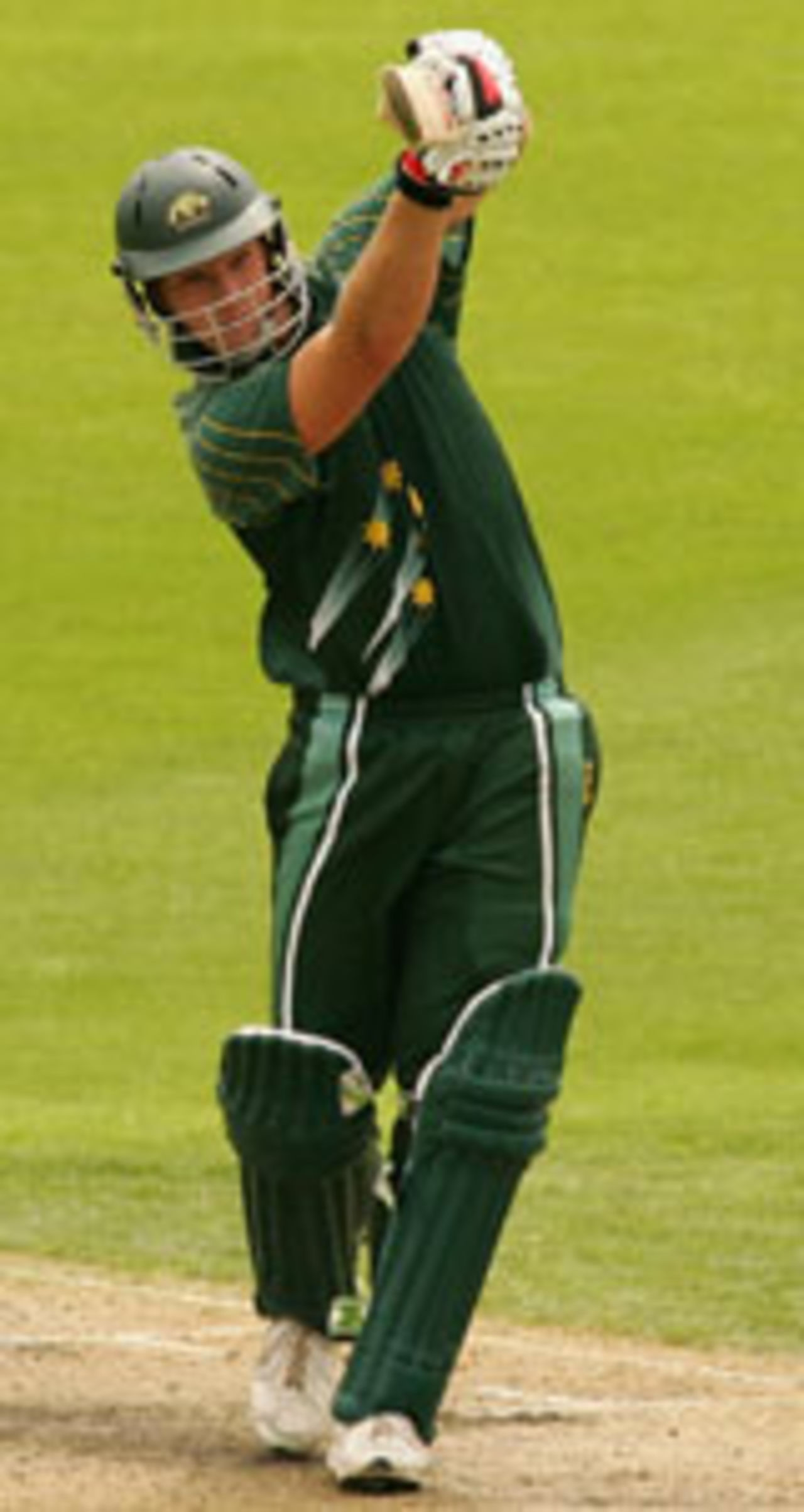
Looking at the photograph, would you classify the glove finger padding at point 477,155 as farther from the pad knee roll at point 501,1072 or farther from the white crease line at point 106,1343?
the white crease line at point 106,1343

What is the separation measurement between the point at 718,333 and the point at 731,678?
9.44m

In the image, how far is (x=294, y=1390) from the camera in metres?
6.32

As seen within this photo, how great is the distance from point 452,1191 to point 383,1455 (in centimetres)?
Result: 39

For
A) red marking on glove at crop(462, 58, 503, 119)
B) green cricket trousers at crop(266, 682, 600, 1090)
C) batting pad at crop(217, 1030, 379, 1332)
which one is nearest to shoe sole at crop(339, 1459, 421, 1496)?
batting pad at crop(217, 1030, 379, 1332)

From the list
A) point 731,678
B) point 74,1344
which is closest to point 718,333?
point 731,678

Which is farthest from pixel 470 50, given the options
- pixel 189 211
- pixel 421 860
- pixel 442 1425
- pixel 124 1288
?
pixel 124 1288

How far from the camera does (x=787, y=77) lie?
3512 centimetres

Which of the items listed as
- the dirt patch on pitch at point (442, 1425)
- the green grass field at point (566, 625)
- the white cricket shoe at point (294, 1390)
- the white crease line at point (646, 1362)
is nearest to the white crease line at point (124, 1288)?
the dirt patch on pitch at point (442, 1425)

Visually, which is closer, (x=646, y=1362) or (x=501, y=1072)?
(x=501, y=1072)

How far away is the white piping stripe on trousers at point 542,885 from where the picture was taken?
5.98m

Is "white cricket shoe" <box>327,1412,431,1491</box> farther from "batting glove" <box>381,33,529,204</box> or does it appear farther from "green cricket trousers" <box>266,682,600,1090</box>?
"batting glove" <box>381,33,529,204</box>

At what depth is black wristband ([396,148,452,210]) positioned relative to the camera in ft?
18.1

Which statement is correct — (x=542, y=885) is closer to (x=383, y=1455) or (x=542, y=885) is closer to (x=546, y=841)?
(x=546, y=841)

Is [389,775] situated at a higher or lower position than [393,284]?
lower
